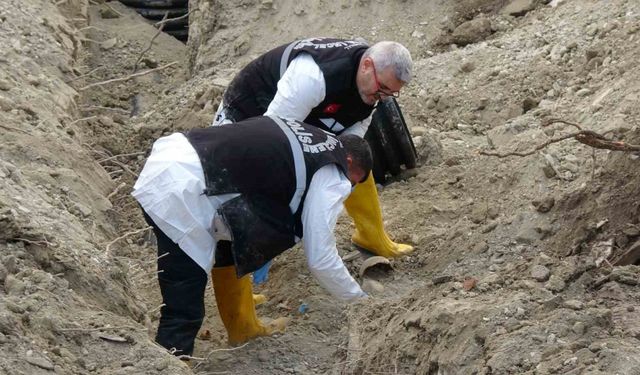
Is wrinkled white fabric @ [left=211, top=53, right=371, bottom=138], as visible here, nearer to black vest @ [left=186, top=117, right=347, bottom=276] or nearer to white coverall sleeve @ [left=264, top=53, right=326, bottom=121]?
white coverall sleeve @ [left=264, top=53, right=326, bottom=121]

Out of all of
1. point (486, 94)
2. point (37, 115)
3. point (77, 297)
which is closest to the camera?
point (77, 297)

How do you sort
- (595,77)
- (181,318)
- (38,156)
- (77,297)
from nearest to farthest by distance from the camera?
(77,297), (181,318), (38,156), (595,77)

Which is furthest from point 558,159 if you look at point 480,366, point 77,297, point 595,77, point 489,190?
point 77,297

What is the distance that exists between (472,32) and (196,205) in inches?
196

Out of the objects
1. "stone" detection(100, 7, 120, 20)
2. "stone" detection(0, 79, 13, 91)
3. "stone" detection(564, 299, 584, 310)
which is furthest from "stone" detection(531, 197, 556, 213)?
"stone" detection(100, 7, 120, 20)

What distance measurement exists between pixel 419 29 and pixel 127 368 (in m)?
6.18

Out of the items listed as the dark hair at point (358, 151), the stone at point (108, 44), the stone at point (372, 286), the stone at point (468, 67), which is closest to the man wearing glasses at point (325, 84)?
the stone at point (372, 286)

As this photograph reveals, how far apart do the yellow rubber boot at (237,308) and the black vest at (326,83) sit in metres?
1.04

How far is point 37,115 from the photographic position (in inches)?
299

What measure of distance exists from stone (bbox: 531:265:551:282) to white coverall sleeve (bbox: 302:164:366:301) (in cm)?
87

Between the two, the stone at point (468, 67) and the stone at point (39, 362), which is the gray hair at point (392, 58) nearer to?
the stone at point (39, 362)

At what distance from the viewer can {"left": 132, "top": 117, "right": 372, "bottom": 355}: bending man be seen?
557 centimetres

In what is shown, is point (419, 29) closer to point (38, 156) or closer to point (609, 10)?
point (609, 10)

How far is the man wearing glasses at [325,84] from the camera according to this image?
642 cm
